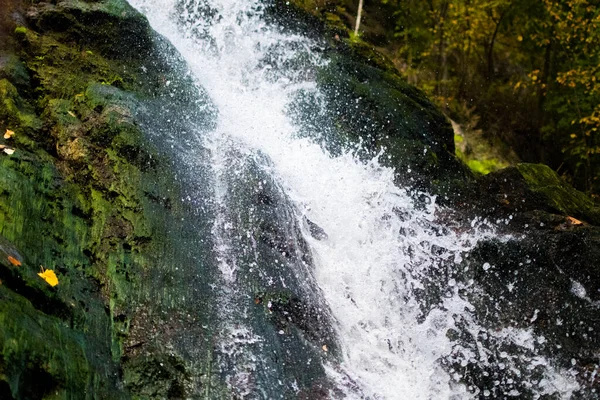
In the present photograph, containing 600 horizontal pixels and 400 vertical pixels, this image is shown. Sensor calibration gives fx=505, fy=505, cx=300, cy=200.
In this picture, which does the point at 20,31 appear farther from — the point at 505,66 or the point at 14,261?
the point at 505,66

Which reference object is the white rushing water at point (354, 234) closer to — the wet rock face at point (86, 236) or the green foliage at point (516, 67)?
the wet rock face at point (86, 236)

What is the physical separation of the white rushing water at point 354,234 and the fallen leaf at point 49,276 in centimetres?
143

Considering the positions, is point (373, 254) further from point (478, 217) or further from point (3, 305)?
point (3, 305)

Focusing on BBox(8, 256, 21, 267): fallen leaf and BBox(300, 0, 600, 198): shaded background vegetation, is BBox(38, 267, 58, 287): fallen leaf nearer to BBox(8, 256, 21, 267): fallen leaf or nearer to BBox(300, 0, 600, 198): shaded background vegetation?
BBox(8, 256, 21, 267): fallen leaf

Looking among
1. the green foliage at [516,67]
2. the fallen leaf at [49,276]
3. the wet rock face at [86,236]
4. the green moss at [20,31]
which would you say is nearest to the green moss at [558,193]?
the wet rock face at [86,236]

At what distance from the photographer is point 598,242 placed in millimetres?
5484

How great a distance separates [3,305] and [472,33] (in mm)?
13058

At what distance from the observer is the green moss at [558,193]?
6426 millimetres

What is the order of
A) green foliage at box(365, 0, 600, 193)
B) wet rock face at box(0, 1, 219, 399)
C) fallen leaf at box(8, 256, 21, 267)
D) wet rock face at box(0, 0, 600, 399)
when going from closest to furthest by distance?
1. wet rock face at box(0, 1, 219, 399)
2. fallen leaf at box(8, 256, 21, 267)
3. wet rock face at box(0, 0, 600, 399)
4. green foliage at box(365, 0, 600, 193)

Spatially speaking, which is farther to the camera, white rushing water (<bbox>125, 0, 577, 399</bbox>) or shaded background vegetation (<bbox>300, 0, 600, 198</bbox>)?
shaded background vegetation (<bbox>300, 0, 600, 198</bbox>)

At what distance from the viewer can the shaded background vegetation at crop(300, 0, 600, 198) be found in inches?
460

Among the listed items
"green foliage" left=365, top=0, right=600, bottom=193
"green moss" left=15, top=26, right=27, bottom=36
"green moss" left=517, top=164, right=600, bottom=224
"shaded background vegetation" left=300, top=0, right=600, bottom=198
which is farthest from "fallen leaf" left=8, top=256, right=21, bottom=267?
"green foliage" left=365, top=0, right=600, bottom=193

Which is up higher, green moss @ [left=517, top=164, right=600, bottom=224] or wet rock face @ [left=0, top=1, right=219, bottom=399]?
green moss @ [left=517, top=164, right=600, bottom=224]

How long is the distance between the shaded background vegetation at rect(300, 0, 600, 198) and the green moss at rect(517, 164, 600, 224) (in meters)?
4.83
